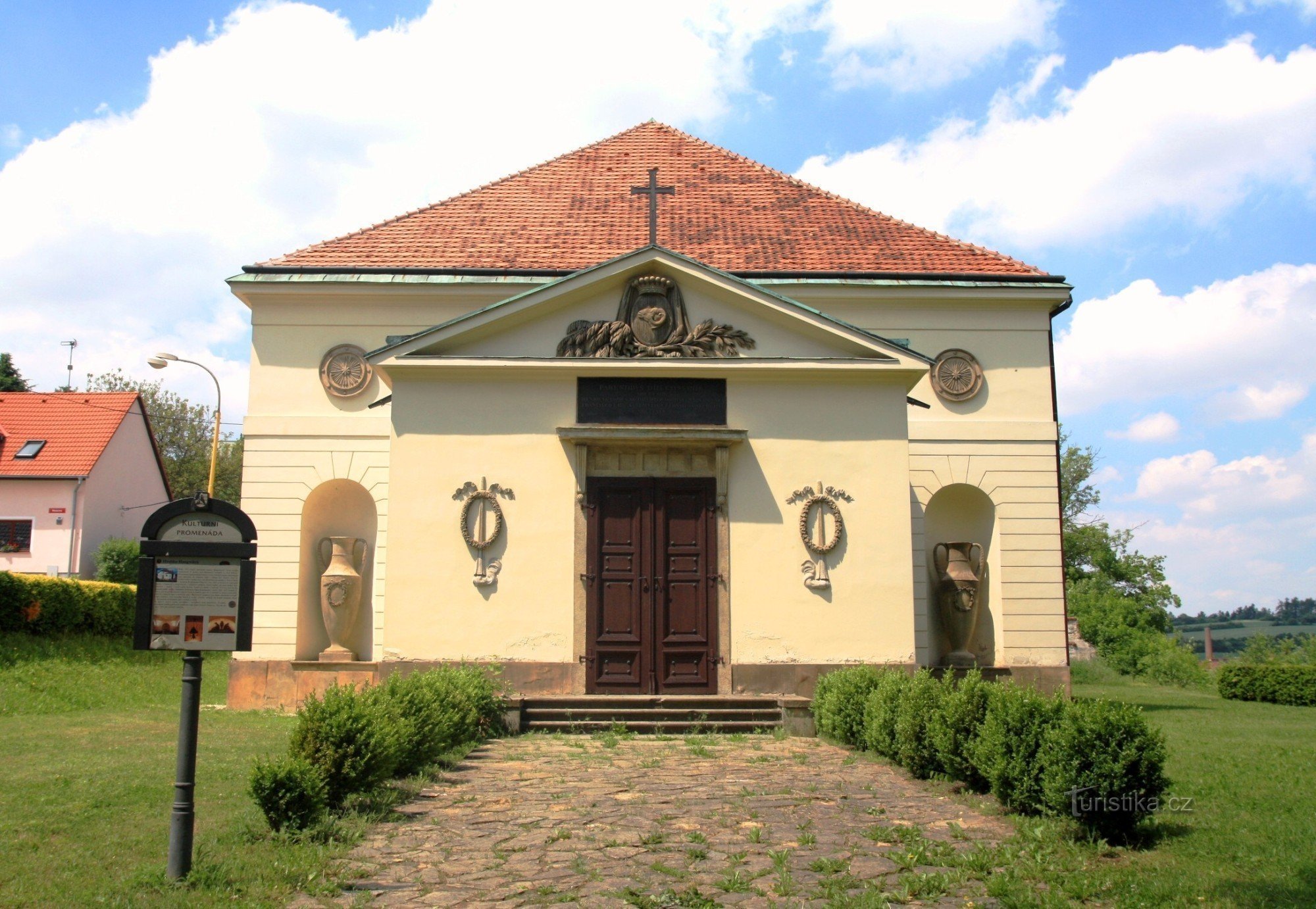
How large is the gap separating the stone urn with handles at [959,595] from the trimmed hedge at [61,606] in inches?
618

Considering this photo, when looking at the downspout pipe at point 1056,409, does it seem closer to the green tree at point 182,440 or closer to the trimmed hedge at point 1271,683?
the trimmed hedge at point 1271,683

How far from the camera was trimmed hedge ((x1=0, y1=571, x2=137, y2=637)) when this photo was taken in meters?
23.6

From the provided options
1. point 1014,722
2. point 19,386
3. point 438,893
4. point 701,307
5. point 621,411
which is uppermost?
point 19,386

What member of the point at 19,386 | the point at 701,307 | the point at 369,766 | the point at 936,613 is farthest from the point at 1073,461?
the point at 369,766

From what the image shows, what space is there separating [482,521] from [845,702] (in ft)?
19.9

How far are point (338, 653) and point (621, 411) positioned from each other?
7.14 meters

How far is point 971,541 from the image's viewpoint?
21328mm

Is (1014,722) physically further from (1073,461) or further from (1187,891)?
(1073,461)

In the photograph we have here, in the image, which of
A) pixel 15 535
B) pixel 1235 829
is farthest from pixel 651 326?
pixel 15 535

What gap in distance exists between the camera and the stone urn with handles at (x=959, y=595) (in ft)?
65.9

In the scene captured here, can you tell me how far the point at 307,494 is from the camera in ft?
67.4

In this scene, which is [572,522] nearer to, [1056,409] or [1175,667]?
[1056,409]

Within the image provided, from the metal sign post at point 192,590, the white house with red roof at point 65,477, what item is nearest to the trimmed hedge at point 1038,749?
the metal sign post at point 192,590

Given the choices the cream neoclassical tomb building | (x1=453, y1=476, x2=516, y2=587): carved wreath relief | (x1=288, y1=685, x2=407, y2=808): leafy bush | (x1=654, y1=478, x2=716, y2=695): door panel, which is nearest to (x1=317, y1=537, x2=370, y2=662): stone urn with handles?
the cream neoclassical tomb building
